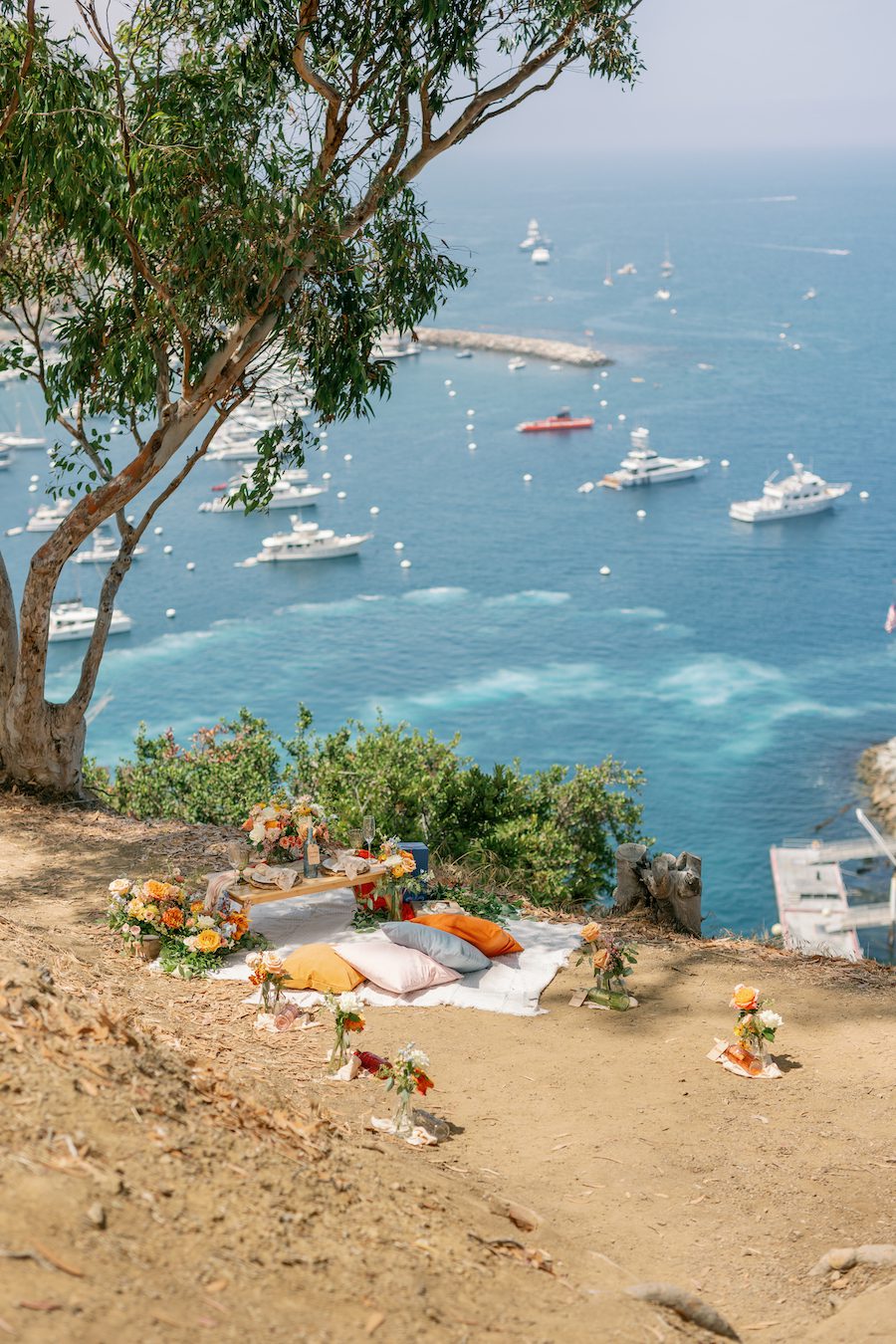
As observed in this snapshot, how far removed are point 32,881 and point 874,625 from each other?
58271 millimetres

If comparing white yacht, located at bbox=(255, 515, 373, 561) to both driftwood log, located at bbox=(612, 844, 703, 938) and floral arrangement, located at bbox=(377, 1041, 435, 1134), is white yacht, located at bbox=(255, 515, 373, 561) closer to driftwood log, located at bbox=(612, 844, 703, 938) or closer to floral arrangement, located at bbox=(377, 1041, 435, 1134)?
driftwood log, located at bbox=(612, 844, 703, 938)

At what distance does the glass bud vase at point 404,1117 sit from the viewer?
6676 mm

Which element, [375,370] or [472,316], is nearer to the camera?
[375,370]

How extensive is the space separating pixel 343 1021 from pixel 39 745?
6.48 m

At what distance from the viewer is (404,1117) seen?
22.0 feet

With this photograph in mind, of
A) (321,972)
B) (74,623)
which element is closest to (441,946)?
(321,972)

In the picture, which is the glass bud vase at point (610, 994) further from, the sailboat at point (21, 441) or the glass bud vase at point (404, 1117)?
the sailboat at point (21, 441)

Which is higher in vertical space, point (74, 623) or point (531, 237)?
point (531, 237)

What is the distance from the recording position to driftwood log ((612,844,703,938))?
1079 cm

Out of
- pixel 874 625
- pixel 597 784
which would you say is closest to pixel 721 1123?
pixel 597 784

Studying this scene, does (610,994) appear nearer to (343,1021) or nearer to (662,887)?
(662,887)

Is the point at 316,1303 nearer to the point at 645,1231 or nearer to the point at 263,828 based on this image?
the point at 645,1231

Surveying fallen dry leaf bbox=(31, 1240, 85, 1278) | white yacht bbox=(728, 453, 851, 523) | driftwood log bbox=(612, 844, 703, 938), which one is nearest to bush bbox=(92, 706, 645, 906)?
driftwood log bbox=(612, 844, 703, 938)

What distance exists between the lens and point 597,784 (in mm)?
19125
